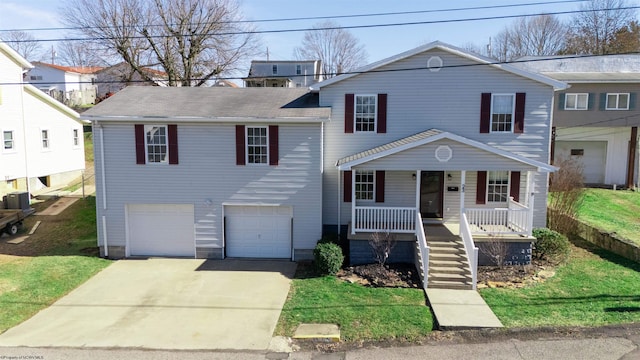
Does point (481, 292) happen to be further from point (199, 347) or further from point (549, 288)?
point (199, 347)

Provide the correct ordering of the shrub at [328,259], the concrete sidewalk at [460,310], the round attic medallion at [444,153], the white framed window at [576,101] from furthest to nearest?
the white framed window at [576,101] → the round attic medallion at [444,153] → the shrub at [328,259] → the concrete sidewalk at [460,310]

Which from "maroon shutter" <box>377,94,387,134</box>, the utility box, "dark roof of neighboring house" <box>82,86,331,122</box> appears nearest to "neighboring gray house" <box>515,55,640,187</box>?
"maroon shutter" <box>377,94,387,134</box>

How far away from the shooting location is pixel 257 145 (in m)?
15.7

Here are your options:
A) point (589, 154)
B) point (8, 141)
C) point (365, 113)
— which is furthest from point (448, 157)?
point (8, 141)

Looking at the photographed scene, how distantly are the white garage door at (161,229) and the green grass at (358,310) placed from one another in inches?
209

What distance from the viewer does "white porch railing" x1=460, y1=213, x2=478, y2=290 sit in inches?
496

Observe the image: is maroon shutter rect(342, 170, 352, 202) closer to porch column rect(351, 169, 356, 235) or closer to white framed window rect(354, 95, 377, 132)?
porch column rect(351, 169, 356, 235)

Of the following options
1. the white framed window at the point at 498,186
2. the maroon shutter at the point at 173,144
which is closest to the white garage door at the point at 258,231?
the maroon shutter at the point at 173,144

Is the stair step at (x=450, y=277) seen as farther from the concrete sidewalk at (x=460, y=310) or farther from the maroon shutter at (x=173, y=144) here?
the maroon shutter at (x=173, y=144)

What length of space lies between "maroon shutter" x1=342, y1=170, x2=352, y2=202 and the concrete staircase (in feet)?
11.5

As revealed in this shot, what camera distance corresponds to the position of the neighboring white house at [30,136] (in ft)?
69.5

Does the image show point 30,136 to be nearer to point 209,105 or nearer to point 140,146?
point 140,146

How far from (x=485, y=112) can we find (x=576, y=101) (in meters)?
14.2

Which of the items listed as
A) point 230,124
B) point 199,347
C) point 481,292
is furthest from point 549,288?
point 230,124
